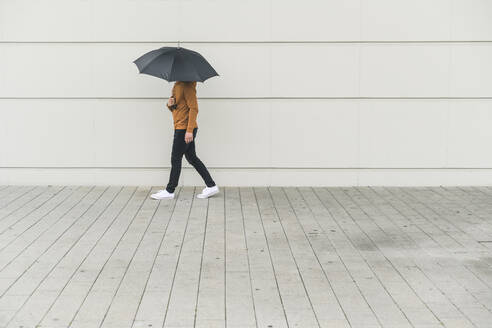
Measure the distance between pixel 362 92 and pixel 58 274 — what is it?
608cm

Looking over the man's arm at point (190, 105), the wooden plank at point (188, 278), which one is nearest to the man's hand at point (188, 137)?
the man's arm at point (190, 105)

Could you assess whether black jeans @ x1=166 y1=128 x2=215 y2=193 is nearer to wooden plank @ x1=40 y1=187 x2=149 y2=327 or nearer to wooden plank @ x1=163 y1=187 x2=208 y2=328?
wooden plank @ x1=40 y1=187 x2=149 y2=327

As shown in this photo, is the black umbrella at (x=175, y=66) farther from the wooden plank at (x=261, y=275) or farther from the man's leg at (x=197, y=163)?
the wooden plank at (x=261, y=275)

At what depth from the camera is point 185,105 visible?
10102 mm

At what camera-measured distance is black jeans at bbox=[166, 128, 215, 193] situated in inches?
398

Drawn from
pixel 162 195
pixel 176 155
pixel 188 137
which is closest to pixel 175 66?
pixel 188 137

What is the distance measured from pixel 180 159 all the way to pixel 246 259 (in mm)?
3324

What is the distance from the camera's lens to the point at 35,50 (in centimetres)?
1108

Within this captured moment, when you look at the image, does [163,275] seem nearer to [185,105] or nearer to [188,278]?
[188,278]

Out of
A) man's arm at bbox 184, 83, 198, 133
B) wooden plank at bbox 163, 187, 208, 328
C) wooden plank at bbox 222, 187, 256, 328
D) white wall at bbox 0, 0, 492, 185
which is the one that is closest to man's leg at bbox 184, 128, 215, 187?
man's arm at bbox 184, 83, 198, 133

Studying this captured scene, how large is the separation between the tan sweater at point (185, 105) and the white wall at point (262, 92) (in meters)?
1.04

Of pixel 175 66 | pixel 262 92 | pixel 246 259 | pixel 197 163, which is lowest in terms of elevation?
pixel 246 259

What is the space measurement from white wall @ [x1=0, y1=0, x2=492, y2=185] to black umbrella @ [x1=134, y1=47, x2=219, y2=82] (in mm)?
1149

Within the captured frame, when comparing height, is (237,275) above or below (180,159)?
below
